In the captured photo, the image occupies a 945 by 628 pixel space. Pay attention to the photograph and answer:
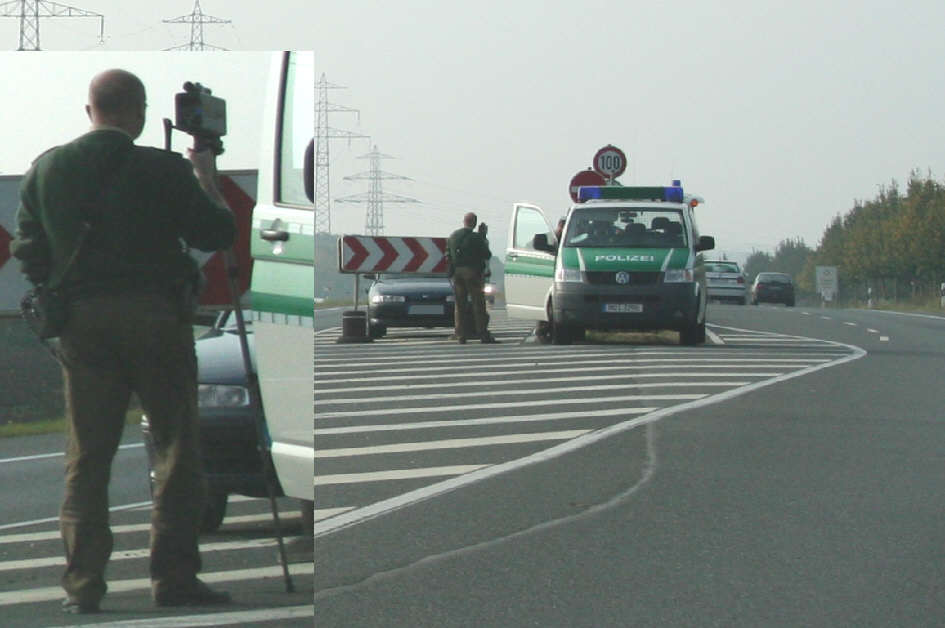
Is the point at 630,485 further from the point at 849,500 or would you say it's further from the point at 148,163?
the point at 148,163

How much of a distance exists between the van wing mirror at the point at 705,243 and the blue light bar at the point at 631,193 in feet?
4.40

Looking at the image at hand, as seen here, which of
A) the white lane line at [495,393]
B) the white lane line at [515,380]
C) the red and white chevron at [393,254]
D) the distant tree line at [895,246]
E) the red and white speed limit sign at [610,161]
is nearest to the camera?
the white lane line at [495,393]

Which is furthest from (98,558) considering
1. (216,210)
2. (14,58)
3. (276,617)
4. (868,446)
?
(868,446)

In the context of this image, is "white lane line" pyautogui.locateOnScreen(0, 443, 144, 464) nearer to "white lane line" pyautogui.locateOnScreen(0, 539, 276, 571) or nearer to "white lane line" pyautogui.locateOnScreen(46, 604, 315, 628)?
"white lane line" pyautogui.locateOnScreen(0, 539, 276, 571)

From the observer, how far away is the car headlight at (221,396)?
3.27 m

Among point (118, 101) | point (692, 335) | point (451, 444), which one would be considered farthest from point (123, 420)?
point (692, 335)

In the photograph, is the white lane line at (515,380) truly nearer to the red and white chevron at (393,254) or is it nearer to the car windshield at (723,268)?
the red and white chevron at (393,254)

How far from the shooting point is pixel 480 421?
512 inches

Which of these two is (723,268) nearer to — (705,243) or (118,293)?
(705,243)

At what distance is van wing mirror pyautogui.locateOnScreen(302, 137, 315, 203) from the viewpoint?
11.0 ft

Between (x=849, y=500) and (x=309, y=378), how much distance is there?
600cm

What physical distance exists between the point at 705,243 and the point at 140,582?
2026 centimetres

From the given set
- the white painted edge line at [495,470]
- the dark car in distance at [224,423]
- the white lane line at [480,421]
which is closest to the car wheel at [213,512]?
the dark car in distance at [224,423]

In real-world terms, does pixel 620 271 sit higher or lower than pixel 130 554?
higher
